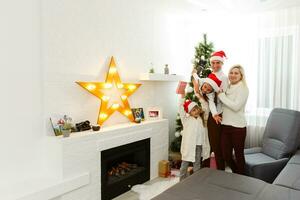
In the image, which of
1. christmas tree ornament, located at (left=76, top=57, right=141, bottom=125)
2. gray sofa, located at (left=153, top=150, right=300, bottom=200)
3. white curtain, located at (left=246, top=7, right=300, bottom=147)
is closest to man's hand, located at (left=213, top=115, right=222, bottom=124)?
gray sofa, located at (left=153, top=150, right=300, bottom=200)

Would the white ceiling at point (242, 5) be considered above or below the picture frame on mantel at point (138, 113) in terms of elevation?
above

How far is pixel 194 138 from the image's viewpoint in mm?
3096

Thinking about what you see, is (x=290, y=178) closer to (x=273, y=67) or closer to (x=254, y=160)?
(x=254, y=160)

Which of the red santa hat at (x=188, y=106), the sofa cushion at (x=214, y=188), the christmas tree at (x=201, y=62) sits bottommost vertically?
the sofa cushion at (x=214, y=188)

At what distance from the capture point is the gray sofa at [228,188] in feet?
5.96

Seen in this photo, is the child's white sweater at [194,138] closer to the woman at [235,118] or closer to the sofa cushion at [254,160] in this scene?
the woman at [235,118]

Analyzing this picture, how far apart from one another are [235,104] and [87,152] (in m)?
1.73

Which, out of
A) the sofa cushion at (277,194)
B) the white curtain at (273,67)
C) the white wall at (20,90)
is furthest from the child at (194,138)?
the white wall at (20,90)

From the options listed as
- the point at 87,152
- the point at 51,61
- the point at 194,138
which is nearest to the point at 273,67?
the point at 194,138

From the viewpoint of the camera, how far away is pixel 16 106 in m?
2.28

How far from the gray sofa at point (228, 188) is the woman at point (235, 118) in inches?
21.1

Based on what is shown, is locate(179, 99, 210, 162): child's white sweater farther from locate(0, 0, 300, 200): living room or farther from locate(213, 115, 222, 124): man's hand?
locate(0, 0, 300, 200): living room

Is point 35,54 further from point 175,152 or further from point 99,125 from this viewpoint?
point 175,152

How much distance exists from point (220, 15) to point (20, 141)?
12.1 feet
